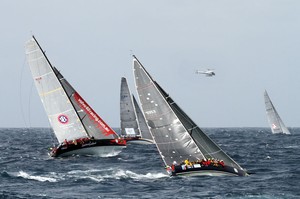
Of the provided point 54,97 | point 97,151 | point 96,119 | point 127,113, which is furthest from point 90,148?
point 127,113

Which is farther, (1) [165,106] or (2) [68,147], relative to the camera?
(2) [68,147]

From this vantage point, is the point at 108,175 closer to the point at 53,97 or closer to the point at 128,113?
the point at 53,97

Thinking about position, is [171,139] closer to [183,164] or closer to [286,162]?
[183,164]

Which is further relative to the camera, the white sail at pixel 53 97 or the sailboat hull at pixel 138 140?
the sailboat hull at pixel 138 140

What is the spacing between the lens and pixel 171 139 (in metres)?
37.7

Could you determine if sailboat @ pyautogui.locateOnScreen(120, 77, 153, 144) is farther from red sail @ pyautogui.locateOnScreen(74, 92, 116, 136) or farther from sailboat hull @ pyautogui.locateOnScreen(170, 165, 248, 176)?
sailboat hull @ pyautogui.locateOnScreen(170, 165, 248, 176)

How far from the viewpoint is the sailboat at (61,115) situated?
178ft

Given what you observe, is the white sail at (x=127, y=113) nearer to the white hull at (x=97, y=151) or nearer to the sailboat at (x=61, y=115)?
the sailboat at (x=61, y=115)

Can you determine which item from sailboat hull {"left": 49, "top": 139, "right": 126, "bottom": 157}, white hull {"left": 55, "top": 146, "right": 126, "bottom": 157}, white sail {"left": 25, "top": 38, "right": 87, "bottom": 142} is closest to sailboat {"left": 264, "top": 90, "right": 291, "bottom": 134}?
white hull {"left": 55, "top": 146, "right": 126, "bottom": 157}

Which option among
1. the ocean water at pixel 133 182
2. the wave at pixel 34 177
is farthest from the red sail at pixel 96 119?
the wave at pixel 34 177

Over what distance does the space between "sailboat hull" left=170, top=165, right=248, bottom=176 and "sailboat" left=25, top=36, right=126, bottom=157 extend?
19.1m

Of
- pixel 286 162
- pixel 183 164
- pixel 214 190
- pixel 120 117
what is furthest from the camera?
pixel 120 117

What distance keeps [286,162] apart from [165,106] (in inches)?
615

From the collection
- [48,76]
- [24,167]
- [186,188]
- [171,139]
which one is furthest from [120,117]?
[186,188]
